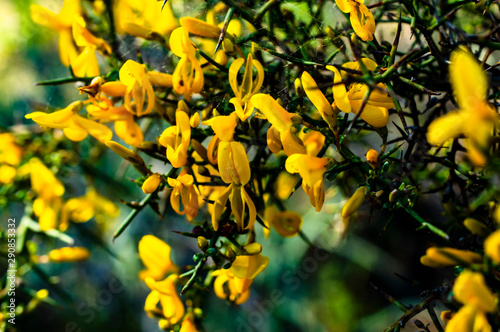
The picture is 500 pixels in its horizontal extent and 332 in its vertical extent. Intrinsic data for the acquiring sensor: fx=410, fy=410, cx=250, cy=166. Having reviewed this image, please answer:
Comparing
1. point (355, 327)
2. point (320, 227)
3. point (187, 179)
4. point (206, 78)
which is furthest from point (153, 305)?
point (355, 327)

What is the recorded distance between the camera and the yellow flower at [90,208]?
1.11 m

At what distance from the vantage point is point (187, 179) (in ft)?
1.89

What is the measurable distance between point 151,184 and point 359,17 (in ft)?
1.21

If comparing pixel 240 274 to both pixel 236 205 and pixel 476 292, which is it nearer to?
pixel 236 205

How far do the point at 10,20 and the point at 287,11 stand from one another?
1.06 metres

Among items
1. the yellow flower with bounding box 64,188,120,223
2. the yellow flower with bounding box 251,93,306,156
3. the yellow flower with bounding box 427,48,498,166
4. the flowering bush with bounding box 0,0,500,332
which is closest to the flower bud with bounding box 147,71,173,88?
the flowering bush with bounding box 0,0,500,332

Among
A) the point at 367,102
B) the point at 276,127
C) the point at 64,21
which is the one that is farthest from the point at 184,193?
the point at 64,21

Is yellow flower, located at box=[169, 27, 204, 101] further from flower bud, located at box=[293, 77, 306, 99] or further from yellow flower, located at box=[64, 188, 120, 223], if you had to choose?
yellow flower, located at box=[64, 188, 120, 223]

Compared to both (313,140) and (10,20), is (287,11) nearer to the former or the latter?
(313,140)

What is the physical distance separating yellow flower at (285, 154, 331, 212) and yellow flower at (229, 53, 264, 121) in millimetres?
87

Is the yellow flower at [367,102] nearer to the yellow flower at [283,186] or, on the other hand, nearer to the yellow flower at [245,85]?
the yellow flower at [245,85]

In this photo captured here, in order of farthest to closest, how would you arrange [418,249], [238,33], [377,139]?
[418,249]
[377,139]
[238,33]

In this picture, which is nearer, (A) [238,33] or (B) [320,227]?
(A) [238,33]

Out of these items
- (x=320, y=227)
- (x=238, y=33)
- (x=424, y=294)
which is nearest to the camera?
(x=424, y=294)
